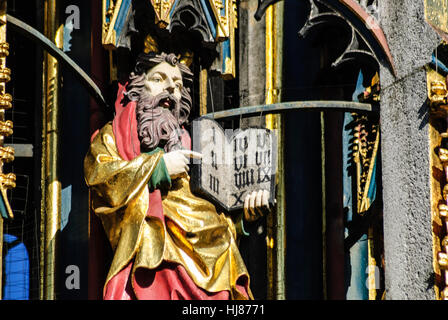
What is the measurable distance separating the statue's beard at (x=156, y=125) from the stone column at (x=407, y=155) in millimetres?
1140

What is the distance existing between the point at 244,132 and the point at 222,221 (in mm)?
485

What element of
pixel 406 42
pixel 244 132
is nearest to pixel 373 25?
pixel 406 42

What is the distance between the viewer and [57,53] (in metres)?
10.5

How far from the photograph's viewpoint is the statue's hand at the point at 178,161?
33.6 feet

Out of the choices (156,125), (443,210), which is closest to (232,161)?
(156,125)

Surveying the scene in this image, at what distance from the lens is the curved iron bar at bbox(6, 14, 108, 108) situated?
407 inches

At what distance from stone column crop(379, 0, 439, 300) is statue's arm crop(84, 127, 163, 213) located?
122 cm

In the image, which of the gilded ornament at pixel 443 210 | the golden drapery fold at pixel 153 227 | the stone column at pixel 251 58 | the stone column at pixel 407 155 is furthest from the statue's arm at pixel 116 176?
the gilded ornament at pixel 443 210

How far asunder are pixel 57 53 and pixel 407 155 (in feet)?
6.43

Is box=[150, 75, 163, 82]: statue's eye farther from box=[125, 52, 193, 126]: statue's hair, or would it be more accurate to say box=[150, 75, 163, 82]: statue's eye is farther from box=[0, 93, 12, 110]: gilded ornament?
box=[0, 93, 12, 110]: gilded ornament

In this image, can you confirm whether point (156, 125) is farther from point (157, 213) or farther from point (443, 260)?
point (443, 260)

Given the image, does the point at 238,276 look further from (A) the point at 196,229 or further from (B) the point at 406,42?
(B) the point at 406,42

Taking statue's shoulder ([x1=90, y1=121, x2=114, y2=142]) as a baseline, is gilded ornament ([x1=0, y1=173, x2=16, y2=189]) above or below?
below

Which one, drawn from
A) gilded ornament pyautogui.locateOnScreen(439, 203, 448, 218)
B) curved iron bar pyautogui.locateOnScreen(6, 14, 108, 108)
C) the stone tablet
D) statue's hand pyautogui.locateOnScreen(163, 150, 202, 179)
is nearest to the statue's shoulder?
curved iron bar pyautogui.locateOnScreen(6, 14, 108, 108)
